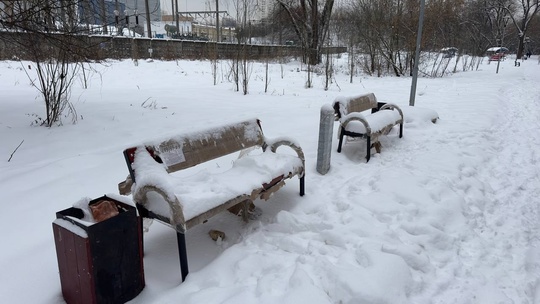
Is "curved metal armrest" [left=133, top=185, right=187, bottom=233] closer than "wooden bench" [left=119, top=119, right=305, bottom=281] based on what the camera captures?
Yes

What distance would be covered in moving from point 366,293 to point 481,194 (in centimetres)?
234

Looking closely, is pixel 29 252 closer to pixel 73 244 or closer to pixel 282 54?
pixel 73 244

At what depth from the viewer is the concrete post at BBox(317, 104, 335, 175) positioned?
410 centimetres

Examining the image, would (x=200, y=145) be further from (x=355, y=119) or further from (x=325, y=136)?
(x=355, y=119)

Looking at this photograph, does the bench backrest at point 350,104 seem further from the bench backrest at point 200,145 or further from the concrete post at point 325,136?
the bench backrest at point 200,145

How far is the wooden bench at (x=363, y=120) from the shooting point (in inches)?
185

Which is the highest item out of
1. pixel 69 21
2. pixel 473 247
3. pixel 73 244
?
pixel 69 21

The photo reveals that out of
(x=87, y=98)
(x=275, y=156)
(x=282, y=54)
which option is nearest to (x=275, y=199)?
(x=275, y=156)

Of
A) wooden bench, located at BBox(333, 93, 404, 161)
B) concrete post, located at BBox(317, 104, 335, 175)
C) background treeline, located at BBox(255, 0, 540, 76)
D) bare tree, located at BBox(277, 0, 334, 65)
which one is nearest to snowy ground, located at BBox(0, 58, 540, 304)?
concrete post, located at BBox(317, 104, 335, 175)

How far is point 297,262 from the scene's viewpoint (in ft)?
8.41

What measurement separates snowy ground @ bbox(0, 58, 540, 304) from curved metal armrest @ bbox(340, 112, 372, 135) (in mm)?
416

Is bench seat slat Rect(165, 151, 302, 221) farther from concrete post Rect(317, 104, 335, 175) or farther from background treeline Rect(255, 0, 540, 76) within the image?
background treeline Rect(255, 0, 540, 76)

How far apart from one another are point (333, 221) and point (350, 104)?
8.30 ft

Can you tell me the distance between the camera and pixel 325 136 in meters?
4.14
